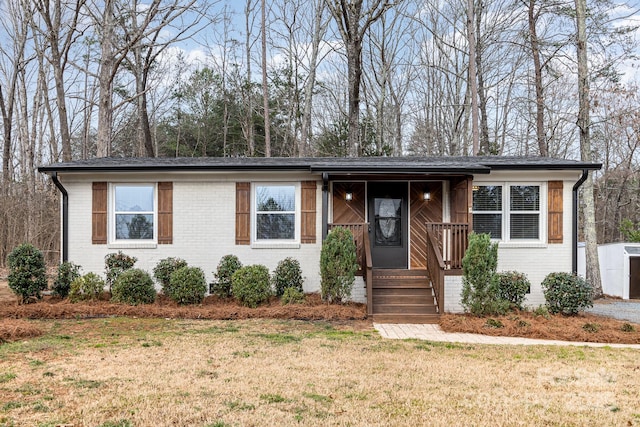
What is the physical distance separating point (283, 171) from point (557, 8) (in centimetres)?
1268

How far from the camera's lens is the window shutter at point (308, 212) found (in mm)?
10266

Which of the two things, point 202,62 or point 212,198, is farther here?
point 202,62

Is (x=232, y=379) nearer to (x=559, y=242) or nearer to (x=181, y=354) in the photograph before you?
(x=181, y=354)

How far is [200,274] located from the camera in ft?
31.1

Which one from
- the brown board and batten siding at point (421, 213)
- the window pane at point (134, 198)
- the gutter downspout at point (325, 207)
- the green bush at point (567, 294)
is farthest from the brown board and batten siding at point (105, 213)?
the green bush at point (567, 294)

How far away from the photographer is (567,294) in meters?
8.93

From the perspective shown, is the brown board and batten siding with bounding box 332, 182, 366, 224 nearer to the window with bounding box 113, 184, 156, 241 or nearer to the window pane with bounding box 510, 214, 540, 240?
the window pane with bounding box 510, 214, 540, 240

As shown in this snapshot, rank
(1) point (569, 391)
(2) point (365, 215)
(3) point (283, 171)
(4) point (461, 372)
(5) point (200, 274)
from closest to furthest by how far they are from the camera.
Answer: (1) point (569, 391), (4) point (461, 372), (5) point (200, 274), (3) point (283, 171), (2) point (365, 215)

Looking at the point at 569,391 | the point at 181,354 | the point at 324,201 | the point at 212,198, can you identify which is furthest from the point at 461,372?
the point at 212,198

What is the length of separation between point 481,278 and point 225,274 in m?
5.01

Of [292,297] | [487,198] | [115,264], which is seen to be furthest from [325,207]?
[115,264]

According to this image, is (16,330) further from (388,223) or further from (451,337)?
(388,223)

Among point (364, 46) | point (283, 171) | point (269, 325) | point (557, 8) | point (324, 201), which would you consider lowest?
point (269, 325)

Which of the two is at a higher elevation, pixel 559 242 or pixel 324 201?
pixel 324 201
